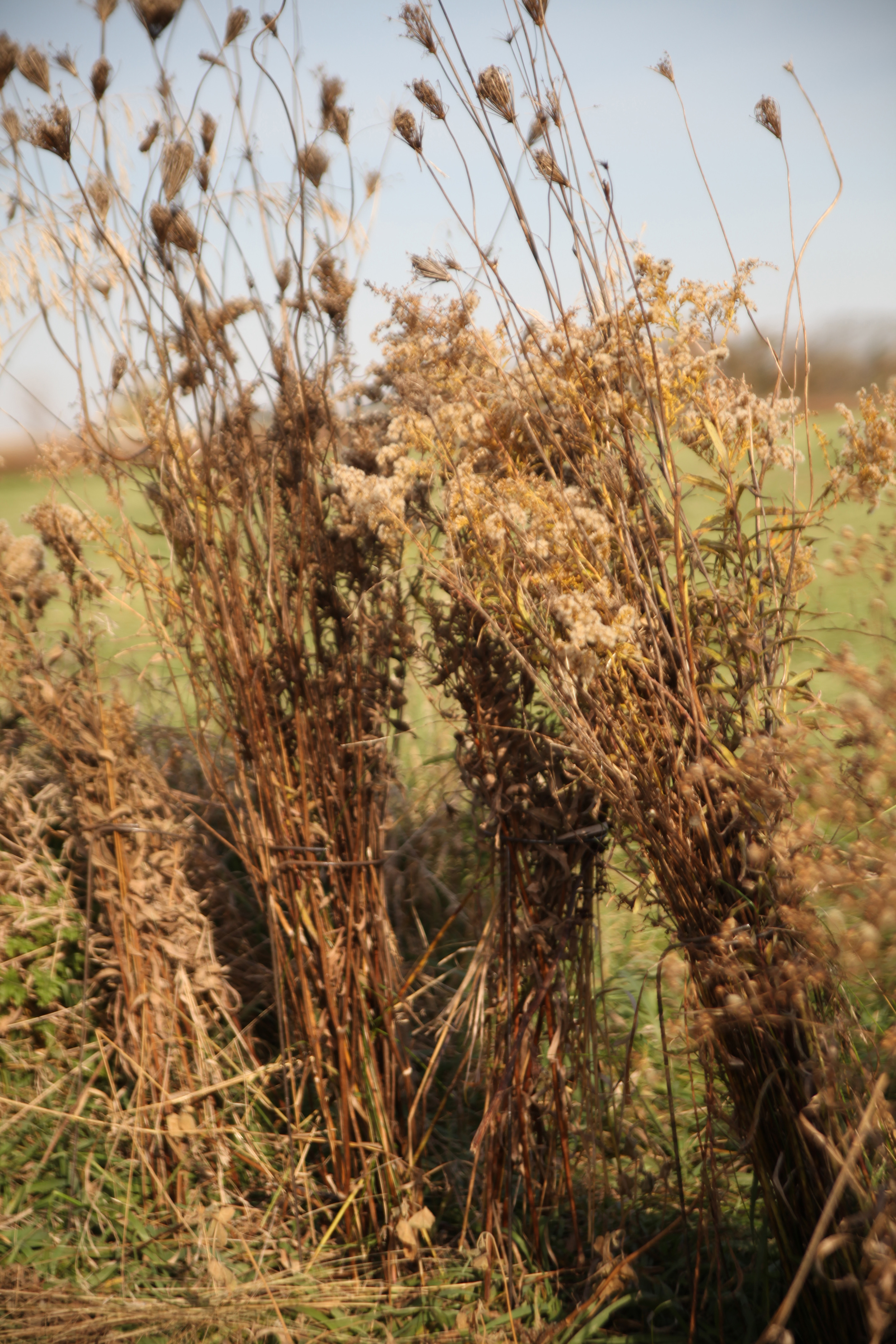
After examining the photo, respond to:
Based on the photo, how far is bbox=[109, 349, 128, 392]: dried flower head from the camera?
1.76m

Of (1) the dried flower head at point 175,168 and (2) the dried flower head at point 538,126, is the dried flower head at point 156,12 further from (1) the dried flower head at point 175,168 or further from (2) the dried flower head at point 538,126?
(2) the dried flower head at point 538,126

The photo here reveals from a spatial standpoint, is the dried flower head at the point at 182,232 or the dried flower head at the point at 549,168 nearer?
the dried flower head at the point at 549,168

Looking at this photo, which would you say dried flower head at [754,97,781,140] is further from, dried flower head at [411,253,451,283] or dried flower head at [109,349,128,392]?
dried flower head at [109,349,128,392]

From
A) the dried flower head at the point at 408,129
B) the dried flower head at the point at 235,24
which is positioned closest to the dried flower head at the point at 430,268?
the dried flower head at the point at 408,129

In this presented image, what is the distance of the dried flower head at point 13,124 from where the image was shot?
1.58 meters

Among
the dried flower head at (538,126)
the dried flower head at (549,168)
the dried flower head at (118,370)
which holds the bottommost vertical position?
the dried flower head at (118,370)

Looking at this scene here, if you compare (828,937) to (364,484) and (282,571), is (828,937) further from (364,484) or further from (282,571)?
(282,571)

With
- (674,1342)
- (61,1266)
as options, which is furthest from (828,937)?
(61,1266)

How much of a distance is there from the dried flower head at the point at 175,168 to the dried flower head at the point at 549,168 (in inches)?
22.6

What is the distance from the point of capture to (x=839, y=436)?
4.97 feet

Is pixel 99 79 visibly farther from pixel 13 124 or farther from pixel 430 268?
pixel 430 268

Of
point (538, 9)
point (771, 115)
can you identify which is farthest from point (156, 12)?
point (771, 115)

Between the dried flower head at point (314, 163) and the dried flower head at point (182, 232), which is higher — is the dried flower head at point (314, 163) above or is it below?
above

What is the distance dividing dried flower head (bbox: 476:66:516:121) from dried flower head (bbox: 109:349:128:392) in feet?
2.61
